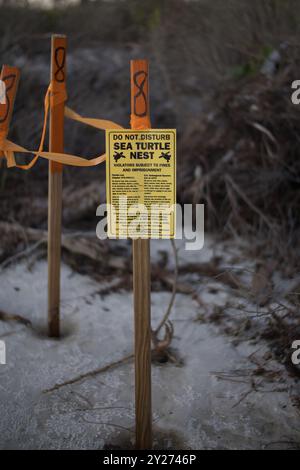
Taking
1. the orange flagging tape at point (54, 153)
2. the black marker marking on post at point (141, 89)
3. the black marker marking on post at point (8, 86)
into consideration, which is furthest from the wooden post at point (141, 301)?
the black marker marking on post at point (8, 86)

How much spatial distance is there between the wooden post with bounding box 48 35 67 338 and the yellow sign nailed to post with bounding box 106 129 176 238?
2.47 ft

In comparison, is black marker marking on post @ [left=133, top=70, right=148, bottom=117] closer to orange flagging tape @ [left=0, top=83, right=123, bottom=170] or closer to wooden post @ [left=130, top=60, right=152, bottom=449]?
wooden post @ [left=130, top=60, right=152, bottom=449]

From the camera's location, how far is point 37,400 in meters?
2.01

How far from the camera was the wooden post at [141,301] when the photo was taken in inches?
63.8

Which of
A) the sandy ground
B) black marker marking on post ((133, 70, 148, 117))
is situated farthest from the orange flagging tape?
the sandy ground

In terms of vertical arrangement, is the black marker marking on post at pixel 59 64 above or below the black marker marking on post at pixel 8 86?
above

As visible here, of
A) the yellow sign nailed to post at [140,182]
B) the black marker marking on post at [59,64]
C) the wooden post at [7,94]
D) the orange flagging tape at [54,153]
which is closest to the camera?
the yellow sign nailed to post at [140,182]

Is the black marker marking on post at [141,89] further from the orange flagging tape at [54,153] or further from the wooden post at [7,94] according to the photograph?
the wooden post at [7,94]

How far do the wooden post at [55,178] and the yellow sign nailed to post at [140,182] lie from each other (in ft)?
2.47

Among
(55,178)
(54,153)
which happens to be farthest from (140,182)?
(55,178)

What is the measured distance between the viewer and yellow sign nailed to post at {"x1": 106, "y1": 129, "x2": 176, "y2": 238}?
1596 mm

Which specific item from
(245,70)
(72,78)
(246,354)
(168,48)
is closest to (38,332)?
(246,354)

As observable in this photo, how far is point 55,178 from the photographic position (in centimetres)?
231

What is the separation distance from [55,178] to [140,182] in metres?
0.82
